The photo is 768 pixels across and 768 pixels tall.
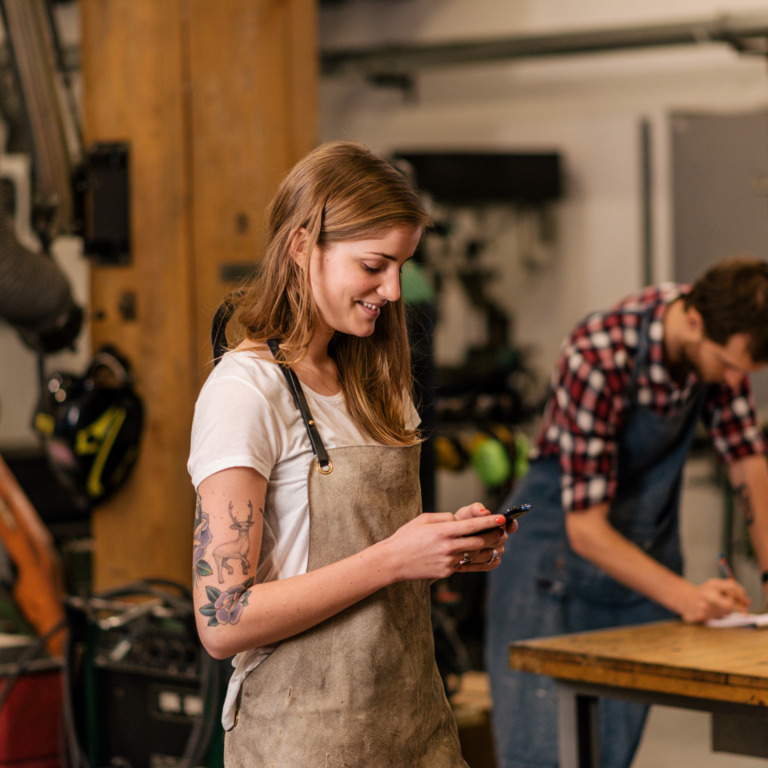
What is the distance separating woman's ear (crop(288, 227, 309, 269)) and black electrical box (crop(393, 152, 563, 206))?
5.13 metres

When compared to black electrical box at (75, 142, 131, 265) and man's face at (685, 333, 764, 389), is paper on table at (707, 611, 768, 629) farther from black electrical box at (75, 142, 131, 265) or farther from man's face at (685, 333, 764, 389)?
black electrical box at (75, 142, 131, 265)

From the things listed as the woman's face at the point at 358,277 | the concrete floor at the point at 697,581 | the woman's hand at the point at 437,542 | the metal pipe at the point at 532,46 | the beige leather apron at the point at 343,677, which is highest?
the metal pipe at the point at 532,46

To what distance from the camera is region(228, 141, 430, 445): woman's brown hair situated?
4.73ft

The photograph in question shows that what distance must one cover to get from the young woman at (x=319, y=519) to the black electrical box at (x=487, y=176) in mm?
5111

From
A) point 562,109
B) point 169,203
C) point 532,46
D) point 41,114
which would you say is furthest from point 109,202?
point 562,109

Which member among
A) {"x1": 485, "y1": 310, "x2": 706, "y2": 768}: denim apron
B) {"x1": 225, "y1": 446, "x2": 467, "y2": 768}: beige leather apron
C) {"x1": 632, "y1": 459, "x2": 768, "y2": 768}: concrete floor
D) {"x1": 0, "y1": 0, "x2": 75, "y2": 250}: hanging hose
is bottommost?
{"x1": 632, "y1": 459, "x2": 768, "y2": 768}: concrete floor

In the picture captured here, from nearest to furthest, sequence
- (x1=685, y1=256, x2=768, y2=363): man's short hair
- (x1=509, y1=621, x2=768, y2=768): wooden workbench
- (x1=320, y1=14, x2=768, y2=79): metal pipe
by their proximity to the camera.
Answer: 1. (x1=509, y1=621, x2=768, y2=768): wooden workbench
2. (x1=685, y1=256, x2=768, y2=363): man's short hair
3. (x1=320, y1=14, x2=768, y2=79): metal pipe

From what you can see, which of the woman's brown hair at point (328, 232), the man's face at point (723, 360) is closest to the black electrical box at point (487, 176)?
the man's face at point (723, 360)

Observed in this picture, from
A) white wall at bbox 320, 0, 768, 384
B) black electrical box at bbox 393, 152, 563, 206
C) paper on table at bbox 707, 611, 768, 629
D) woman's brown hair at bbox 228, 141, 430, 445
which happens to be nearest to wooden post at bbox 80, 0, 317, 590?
paper on table at bbox 707, 611, 768, 629

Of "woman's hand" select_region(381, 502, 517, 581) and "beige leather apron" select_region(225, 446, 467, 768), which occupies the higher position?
"woman's hand" select_region(381, 502, 517, 581)

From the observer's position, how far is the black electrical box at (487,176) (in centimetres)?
668

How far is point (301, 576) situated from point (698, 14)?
5.97 m

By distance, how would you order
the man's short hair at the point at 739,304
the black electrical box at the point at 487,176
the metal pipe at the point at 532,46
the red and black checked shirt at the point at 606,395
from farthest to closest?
the black electrical box at the point at 487,176 → the metal pipe at the point at 532,46 → the red and black checked shirt at the point at 606,395 → the man's short hair at the point at 739,304

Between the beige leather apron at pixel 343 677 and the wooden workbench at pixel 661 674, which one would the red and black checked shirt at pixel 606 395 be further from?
the beige leather apron at pixel 343 677
